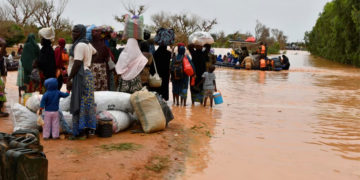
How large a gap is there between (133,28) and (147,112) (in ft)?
5.40

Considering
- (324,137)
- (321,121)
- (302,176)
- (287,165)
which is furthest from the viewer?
(321,121)

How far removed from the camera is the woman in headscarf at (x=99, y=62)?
6891 millimetres

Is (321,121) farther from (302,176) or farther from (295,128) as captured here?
(302,176)

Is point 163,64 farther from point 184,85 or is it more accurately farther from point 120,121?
point 120,121

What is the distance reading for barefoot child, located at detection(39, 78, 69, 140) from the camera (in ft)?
18.5

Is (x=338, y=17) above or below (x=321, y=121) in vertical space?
above

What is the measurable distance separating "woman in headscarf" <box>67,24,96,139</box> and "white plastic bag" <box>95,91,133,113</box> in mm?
531

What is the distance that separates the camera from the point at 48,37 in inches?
287

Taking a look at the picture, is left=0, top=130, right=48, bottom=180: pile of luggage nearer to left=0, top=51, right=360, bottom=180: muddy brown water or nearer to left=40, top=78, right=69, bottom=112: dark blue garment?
left=0, top=51, right=360, bottom=180: muddy brown water

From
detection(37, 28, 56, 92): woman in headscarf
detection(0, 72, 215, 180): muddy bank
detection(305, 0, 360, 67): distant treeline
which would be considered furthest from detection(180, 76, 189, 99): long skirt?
detection(305, 0, 360, 67): distant treeline

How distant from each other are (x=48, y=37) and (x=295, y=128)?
4891 mm

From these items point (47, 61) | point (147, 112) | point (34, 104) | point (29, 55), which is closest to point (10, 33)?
point (29, 55)

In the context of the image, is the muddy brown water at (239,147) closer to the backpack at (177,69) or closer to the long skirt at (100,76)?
the backpack at (177,69)

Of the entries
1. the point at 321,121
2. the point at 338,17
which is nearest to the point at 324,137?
the point at 321,121
